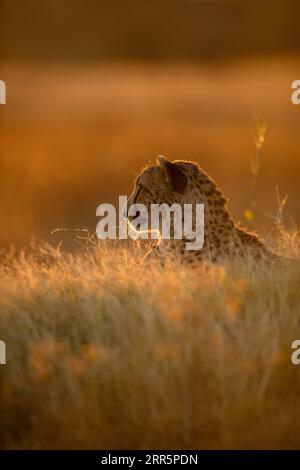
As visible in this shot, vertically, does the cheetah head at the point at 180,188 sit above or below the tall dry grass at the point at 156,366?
above

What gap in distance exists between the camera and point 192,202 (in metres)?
6.79

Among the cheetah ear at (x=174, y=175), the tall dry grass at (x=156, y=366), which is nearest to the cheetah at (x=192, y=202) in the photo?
the cheetah ear at (x=174, y=175)

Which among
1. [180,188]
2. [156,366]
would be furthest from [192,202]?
[156,366]

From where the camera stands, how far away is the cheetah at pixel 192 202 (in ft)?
21.8

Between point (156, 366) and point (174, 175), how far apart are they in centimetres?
212

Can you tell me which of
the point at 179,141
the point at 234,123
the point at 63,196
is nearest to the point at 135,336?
the point at 63,196

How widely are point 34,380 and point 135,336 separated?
0.52 metres

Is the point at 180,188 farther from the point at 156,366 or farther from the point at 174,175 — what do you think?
the point at 156,366

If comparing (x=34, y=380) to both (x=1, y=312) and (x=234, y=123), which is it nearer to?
(x=1, y=312)

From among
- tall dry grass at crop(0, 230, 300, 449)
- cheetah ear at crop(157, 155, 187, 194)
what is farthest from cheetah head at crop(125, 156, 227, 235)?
tall dry grass at crop(0, 230, 300, 449)

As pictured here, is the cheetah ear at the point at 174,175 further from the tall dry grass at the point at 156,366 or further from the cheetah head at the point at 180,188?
the tall dry grass at the point at 156,366

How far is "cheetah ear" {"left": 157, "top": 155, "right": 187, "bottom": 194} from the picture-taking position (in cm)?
670

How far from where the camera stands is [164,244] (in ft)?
22.3

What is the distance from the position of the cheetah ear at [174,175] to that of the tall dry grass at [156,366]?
42.3 inches
